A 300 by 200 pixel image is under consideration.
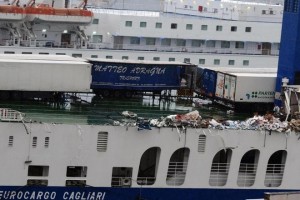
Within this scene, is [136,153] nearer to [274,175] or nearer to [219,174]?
[219,174]

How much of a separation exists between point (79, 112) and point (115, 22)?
75.8ft

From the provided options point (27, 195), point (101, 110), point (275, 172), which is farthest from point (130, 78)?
point (27, 195)

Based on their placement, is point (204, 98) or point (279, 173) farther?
point (204, 98)

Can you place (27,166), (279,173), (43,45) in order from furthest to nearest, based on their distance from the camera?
(43,45) < (279,173) < (27,166)

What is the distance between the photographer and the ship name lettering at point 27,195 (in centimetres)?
2831

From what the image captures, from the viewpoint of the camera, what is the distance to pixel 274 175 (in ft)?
103

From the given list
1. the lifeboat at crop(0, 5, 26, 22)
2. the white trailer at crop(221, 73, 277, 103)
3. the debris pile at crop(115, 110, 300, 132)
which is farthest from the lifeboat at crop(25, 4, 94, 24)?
the debris pile at crop(115, 110, 300, 132)

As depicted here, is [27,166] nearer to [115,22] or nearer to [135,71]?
[135,71]

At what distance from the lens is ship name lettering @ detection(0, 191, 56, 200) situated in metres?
28.3

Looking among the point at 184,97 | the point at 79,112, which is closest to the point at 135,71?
the point at 184,97

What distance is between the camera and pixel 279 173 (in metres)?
31.4

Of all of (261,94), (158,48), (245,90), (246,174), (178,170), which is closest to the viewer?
(178,170)

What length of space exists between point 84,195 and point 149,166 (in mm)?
2501

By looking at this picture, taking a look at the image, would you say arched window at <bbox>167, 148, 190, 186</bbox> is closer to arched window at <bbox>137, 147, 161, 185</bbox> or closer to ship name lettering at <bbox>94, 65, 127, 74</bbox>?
arched window at <bbox>137, 147, 161, 185</bbox>
